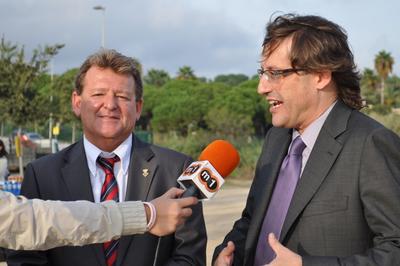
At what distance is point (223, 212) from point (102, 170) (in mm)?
10588

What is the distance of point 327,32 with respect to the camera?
294 cm

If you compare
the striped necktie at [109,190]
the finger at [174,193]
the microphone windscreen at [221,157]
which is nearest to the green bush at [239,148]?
the striped necktie at [109,190]

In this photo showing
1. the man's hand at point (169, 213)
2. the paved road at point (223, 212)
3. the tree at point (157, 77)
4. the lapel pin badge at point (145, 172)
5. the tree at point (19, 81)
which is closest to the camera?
the man's hand at point (169, 213)

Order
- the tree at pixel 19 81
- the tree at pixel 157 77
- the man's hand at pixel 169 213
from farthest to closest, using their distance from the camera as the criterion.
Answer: the tree at pixel 157 77 → the tree at pixel 19 81 → the man's hand at pixel 169 213

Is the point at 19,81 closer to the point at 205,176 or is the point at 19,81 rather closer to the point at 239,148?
the point at 239,148

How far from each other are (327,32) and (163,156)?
4.02 feet

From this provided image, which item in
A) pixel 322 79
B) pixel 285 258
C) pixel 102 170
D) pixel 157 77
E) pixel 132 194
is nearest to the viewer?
pixel 285 258

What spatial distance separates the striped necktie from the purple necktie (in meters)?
0.77

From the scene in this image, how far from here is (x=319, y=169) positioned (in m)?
2.86

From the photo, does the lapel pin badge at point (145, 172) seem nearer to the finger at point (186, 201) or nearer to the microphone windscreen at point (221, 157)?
the microphone windscreen at point (221, 157)

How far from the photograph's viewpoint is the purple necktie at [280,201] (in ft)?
9.91

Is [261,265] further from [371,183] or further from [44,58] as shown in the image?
[44,58]

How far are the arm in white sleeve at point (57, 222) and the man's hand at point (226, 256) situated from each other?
0.61 meters

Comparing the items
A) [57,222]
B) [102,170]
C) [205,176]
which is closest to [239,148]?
[102,170]
